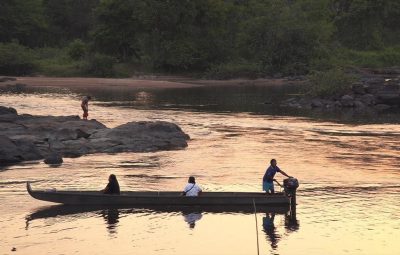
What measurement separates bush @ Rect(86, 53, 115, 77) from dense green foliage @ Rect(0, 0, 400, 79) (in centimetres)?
15

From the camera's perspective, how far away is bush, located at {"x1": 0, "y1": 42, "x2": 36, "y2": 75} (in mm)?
105250

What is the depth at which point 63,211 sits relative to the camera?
29.9 metres

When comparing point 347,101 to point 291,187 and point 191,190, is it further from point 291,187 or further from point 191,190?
point 191,190

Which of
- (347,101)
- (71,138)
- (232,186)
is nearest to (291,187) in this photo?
(232,186)

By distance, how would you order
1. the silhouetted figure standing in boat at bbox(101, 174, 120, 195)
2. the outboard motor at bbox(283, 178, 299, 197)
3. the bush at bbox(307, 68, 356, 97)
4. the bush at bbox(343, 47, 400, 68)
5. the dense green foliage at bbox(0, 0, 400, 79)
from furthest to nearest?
the bush at bbox(343, 47, 400, 68), the dense green foliage at bbox(0, 0, 400, 79), the bush at bbox(307, 68, 356, 97), the silhouetted figure standing in boat at bbox(101, 174, 120, 195), the outboard motor at bbox(283, 178, 299, 197)

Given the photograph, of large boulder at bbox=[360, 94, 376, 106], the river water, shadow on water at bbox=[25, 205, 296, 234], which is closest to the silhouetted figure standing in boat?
shadow on water at bbox=[25, 205, 296, 234]

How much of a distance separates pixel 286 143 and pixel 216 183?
14.6 metres

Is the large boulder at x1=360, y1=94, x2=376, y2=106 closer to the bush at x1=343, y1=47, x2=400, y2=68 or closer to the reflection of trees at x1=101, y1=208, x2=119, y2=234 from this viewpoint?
the bush at x1=343, y1=47, x2=400, y2=68

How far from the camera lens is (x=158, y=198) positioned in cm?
2998

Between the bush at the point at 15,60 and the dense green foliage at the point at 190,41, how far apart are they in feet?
0.48

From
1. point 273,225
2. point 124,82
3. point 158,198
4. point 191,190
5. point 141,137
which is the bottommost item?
point 273,225

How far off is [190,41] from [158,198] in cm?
8558

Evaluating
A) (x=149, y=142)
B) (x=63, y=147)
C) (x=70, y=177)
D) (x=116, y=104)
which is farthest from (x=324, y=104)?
(x=70, y=177)

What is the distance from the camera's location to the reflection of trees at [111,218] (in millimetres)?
27312
